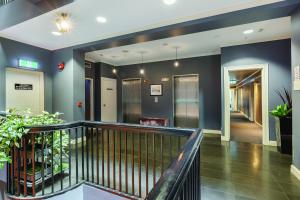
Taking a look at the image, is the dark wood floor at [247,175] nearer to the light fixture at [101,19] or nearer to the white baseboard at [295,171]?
the white baseboard at [295,171]

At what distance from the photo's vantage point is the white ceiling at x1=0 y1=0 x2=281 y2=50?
2760 millimetres

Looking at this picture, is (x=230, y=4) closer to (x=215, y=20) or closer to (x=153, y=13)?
(x=215, y=20)

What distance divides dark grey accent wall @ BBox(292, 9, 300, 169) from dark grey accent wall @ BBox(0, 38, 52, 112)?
243 inches

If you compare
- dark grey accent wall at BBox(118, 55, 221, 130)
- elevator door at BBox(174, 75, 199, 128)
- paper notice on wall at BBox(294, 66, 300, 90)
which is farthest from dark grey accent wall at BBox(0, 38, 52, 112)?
paper notice on wall at BBox(294, 66, 300, 90)

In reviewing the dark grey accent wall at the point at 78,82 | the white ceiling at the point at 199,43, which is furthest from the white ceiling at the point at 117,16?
the white ceiling at the point at 199,43

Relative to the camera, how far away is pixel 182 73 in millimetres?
6730

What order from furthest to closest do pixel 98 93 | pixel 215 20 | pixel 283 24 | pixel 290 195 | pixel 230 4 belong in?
pixel 98 93
pixel 283 24
pixel 215 20
pixel 230 4
pixel 290 195

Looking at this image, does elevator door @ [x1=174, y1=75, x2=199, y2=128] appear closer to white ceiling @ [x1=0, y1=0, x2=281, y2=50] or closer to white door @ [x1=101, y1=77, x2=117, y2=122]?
white door @ [x1=101, y1=77, x2=117, y2=122]

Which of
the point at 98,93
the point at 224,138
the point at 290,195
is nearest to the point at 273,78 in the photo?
the point at 224,138

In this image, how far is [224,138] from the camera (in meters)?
5.09

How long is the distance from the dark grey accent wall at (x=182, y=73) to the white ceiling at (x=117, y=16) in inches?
132

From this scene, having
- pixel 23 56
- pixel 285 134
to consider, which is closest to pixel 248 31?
pixel 285 134

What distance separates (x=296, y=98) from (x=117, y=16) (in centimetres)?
357

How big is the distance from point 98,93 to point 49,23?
388 centimetres
